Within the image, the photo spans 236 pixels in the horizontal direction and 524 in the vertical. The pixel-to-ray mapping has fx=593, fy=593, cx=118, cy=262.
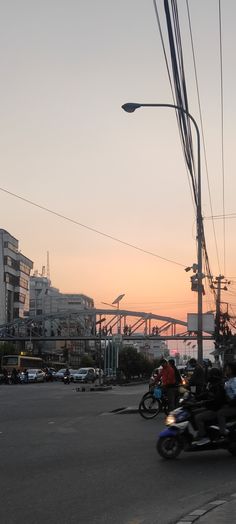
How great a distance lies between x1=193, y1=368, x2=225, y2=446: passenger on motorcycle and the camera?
973cm

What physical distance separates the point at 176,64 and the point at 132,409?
39.0ft

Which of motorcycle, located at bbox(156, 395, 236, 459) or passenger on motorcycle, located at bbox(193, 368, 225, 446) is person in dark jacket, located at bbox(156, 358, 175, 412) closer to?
passenger on motorcycle, located at bbox(193, 368, 225, 446)

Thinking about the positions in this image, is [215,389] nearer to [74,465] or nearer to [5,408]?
[74,465]

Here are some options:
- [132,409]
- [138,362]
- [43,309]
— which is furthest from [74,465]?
[43,309]

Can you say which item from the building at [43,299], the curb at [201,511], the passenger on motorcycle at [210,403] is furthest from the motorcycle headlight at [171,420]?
the building at [43,299]

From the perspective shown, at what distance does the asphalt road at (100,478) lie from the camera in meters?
6.64

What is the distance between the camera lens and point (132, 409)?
1922cm

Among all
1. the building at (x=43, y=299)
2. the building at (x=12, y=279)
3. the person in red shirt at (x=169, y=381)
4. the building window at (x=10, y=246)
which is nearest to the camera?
the person in red shirt at (x=169, y=381)

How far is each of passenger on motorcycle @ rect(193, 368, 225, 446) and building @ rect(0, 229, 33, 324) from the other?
392 feet

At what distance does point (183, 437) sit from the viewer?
31.8 feet

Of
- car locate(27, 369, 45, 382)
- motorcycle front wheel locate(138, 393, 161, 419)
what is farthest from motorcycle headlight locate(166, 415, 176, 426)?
car locate(27, 369, 45, 382)

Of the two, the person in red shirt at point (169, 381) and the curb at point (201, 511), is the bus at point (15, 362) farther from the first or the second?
the curb at point (201, 511)

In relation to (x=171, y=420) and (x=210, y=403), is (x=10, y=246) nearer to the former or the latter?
(x=210, y=403)

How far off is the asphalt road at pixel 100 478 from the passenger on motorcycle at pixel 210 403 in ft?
1.47
